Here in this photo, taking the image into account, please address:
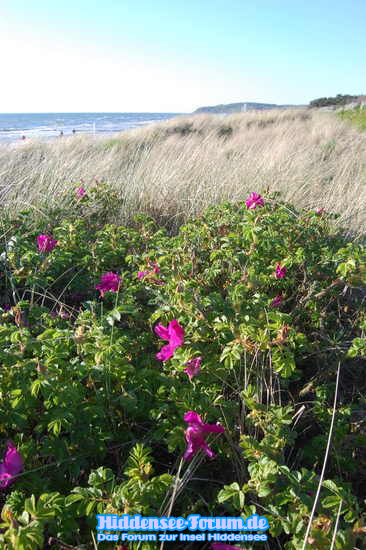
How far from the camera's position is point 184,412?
1.27 m

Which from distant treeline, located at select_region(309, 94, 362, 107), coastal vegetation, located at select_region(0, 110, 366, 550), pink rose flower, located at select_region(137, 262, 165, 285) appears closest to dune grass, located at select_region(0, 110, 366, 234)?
coastal vegetation, located at select_region(0, 110, 366, 550)

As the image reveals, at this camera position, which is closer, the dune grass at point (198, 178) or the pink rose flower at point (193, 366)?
the pink rose flower at point (193, 366)

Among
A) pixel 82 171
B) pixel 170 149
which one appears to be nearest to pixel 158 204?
pixel 82 171

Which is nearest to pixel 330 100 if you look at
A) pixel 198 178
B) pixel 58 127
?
pixel 58 127

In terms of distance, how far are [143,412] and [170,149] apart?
5323mm

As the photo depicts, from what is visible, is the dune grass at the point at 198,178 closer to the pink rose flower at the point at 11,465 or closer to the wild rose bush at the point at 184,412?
the wild rose bush at the point at 184,412

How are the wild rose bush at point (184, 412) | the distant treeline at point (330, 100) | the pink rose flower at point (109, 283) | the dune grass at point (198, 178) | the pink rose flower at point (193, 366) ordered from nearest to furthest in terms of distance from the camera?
the wild rose bush at point (184, 412) → the pink rose flower at point (193, 366) → the pink rose flower at point (109, 283) → the dune grass at point (198, 178) → the distant treeline at point (330, 100)

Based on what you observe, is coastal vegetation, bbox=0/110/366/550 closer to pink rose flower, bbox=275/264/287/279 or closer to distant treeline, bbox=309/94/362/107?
pink rose flower, bbox=275/264/287/279

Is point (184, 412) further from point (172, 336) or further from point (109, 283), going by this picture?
point (109, 283)

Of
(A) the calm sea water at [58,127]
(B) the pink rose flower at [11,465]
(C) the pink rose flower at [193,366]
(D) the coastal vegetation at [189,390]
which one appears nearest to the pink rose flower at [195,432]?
(D) the coastal vegetation at [189,390]

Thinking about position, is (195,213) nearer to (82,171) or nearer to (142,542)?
(82,171)

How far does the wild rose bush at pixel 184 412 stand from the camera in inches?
40.0

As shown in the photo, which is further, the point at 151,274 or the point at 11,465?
the point at 151,274

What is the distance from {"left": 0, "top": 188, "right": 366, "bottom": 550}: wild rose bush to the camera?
1.02 m
